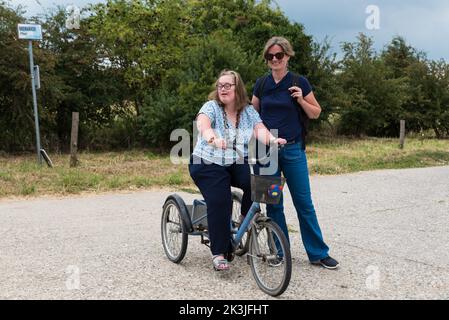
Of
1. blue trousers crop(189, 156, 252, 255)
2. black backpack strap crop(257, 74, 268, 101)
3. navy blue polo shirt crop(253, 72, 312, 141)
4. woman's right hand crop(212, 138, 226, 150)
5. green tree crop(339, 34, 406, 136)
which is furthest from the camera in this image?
green tree crop(339, 34, 406, 136)

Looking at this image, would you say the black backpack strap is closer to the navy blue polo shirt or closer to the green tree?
the navy blue polo shirt

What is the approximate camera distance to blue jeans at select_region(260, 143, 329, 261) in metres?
4.68

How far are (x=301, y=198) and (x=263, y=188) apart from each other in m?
0.61

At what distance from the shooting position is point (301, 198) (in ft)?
15.5

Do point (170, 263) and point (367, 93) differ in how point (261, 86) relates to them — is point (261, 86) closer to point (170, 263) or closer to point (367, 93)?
point (170, 263)

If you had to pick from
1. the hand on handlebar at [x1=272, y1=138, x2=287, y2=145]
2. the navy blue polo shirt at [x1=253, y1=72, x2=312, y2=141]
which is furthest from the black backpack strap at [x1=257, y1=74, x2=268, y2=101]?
the hand on handlebar at [x1=272, y1=138, x2=287, y2=145]

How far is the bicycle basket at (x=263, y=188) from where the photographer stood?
4.23 meters

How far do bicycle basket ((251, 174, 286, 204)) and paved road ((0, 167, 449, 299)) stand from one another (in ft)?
Result: 2.32

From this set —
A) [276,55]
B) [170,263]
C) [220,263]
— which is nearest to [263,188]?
[220,263]

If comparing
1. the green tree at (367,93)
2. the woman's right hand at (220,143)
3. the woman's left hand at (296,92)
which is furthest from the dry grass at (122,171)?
the green tree at (367,93)

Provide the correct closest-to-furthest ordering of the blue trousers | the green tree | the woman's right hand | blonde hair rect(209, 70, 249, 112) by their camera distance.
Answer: the woman's right hand
the blue trousers
blonde hair rect(209, 70, 249, 112)
the green tree

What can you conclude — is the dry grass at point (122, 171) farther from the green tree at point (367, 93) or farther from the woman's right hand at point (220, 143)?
the green tree at point (367, 93)
